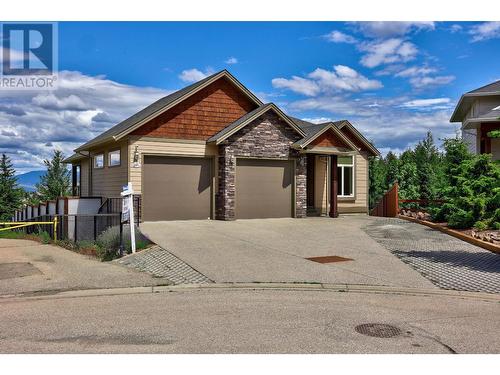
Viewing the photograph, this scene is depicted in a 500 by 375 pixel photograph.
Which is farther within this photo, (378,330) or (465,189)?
(465,189)

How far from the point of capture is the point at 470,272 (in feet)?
34.4

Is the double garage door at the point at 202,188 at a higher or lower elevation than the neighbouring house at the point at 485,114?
lower

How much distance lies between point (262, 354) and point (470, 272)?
695cm

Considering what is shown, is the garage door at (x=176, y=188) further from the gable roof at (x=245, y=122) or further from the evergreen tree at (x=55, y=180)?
the evergreen tree at (x=55, y=180)

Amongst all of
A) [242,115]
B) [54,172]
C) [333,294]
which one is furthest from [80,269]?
[54,172]

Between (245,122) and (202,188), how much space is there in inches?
130

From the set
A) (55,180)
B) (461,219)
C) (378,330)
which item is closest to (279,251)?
(378,330)

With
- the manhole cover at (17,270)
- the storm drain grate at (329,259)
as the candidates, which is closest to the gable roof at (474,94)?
the storm drain grate at (329,259)

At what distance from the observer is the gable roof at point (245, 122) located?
1959 centimetres

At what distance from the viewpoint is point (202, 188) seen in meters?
20.4

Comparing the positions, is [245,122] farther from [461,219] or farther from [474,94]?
[474,94]

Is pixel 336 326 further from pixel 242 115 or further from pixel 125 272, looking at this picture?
pixel 242 115

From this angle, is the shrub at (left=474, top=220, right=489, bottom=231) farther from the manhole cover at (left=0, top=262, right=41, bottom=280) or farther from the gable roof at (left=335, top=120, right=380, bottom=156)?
→ the manhole cover at (left=0, top=262, right=41, bottom=280)

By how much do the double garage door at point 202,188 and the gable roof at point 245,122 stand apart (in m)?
1.36
